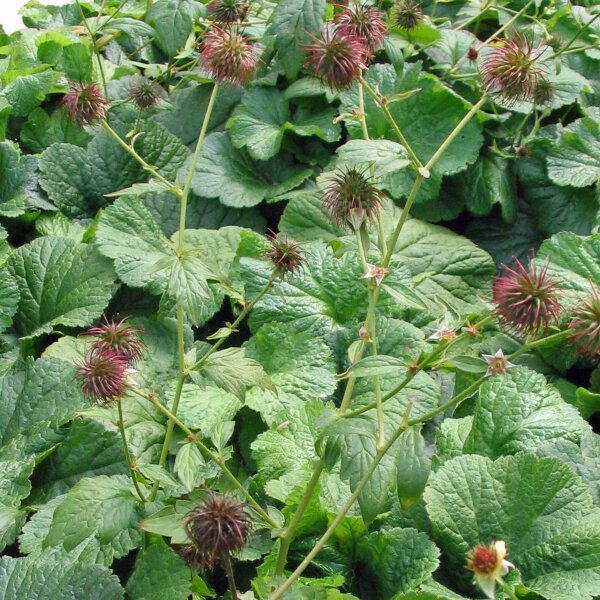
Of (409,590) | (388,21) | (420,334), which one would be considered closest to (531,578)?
(409,590)

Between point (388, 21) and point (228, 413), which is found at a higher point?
point (388, 21)

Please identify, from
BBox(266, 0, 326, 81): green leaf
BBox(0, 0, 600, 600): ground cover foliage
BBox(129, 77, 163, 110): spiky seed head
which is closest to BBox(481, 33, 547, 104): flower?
BBox(0, 0, 600, 600): ground cover foliage

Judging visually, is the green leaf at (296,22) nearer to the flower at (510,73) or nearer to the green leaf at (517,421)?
the flower at (510,73)

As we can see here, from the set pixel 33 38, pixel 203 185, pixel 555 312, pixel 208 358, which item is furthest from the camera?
pixel 33 38

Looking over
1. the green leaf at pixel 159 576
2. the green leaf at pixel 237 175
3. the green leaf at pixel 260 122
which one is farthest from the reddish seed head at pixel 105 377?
the green leaf at pixel 260 122

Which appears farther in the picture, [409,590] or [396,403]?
[396,403]

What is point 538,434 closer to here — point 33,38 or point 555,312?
point 555,312
